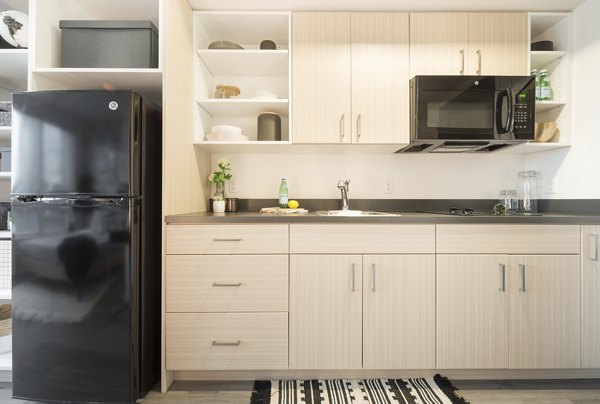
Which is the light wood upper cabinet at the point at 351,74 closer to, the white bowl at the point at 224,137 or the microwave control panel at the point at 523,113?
the white bowl at the point at 224,137

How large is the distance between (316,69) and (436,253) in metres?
1.32

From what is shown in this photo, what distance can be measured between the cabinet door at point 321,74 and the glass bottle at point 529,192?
142 centimetres

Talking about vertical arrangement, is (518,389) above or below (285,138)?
below

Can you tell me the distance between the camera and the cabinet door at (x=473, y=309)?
1.61 meters

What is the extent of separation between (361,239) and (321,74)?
3.52 ft

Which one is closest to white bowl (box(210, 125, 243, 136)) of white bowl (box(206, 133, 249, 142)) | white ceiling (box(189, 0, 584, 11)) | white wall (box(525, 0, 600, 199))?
white bowl (box(206, 133, 249, 142))

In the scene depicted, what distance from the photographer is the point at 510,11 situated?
6.30 ft

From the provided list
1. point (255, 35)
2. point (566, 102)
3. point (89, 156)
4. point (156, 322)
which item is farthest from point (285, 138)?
point (566, 102)

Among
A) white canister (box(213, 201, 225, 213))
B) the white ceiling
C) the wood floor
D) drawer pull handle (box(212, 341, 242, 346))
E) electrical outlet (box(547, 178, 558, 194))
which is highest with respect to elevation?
the white ceiling

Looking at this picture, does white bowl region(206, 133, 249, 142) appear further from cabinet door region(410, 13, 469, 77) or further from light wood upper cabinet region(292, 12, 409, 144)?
cabinet door region(410, 13, 469, 77)

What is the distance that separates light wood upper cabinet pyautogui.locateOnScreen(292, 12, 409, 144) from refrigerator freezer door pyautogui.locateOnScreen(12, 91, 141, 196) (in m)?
0.97

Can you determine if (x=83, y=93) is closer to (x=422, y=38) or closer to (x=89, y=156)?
(x=89, y=156)

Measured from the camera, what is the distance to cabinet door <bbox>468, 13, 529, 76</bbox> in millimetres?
1914

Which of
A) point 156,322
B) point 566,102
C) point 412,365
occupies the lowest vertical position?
point 412,365
